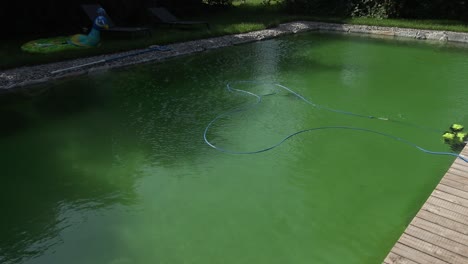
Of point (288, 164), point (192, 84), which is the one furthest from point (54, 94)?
point (288, 164)

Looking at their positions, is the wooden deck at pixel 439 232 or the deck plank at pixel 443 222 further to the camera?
the deck plank at pixel 443 222

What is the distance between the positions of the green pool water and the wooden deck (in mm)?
251

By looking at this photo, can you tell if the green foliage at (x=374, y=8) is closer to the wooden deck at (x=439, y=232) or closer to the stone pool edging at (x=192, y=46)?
the stone pool edging at (x=192, y=46)

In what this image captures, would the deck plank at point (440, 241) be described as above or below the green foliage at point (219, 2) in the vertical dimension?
below

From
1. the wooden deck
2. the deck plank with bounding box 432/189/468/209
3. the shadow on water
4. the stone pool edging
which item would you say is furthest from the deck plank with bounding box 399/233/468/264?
the stone pool edging

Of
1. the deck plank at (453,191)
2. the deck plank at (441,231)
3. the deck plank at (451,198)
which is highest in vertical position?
the deck plank at (453,191)

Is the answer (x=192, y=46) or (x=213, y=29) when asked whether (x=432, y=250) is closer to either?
(x=192, y=46)

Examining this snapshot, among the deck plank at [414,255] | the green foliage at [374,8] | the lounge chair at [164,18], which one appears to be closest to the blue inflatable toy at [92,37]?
the lounge chair at [164,18]

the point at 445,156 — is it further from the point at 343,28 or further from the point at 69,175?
the point at 343,28

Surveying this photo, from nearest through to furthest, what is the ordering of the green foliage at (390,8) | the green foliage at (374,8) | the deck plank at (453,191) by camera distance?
the deck plank at (453,191), the green foliage at (390,8), the green foliage at (374,8)

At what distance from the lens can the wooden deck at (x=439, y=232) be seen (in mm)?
2793

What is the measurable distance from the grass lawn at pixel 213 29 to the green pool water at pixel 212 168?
112 centimetres

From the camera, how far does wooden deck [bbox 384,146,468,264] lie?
9.16 ft

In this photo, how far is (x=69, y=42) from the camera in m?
8.45
